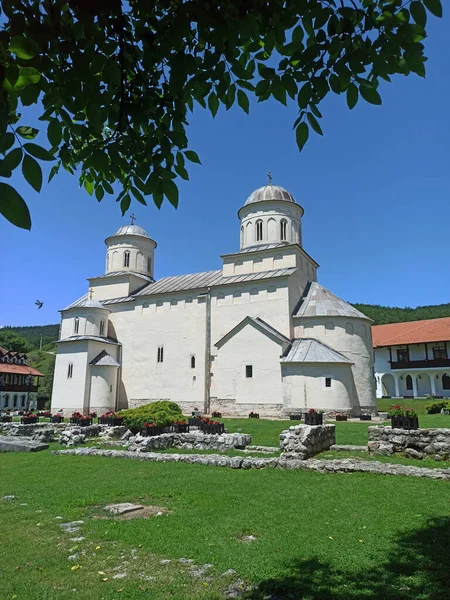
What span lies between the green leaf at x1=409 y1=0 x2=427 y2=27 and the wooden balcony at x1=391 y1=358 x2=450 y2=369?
40168 millimetres

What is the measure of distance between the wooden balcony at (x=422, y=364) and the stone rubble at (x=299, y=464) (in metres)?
32.3

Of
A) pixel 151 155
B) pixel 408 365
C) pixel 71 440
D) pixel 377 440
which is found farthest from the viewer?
pixel 408 365

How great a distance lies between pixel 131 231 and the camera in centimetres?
3700

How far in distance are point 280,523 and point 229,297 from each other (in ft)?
77.3

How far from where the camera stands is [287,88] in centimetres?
290

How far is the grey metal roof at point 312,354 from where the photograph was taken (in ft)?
77.8

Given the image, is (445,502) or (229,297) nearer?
(445,502)

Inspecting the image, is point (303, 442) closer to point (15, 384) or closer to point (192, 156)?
point (192, 156)

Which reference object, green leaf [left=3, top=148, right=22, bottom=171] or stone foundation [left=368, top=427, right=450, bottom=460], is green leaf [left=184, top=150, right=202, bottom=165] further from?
stone foundation [left=368, top=427, right=450, bottom=460]

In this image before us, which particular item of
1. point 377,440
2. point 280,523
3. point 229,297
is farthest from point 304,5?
point 229,297

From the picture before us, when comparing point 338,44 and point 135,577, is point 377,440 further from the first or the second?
point 338,44

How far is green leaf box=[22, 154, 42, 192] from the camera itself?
6.29 feet

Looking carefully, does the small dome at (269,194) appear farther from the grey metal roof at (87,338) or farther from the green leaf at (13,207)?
the green leaf at (13,207)

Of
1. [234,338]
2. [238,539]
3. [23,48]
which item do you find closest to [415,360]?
[234,338]
